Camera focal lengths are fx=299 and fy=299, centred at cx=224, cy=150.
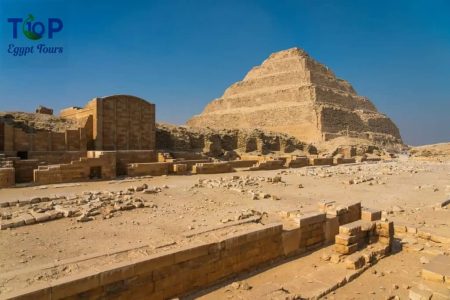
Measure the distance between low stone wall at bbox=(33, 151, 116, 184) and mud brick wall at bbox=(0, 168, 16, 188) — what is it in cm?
73

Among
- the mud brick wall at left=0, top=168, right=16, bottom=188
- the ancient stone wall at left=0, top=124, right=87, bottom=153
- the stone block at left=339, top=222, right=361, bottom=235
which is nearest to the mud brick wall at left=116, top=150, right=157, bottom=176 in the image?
the ancient stone wall at left=0, top=124, right=87, bottom=153

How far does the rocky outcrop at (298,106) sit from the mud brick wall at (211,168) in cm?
3129

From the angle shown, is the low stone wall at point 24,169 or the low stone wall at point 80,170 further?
the low stone wall at point 24,169

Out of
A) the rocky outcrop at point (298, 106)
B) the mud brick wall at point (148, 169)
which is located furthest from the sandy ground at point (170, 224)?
the rocky outcrop at point (298, 106)

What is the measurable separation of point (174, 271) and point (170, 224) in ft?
8.06

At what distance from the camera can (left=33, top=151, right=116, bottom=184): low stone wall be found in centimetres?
1158

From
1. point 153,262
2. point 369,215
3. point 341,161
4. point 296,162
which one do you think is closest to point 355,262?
point 369,215

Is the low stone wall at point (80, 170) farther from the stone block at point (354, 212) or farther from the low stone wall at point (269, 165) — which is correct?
the stone block at point (354, 212)

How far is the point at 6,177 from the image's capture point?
10812 mm

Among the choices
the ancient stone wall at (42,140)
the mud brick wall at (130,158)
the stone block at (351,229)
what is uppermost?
the ancient stone wall at (42,140)

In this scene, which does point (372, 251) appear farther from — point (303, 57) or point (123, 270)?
point (303, 57)

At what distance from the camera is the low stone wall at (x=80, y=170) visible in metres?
11.6

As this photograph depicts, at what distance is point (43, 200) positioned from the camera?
8156 millimetres

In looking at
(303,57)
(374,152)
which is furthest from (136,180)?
(303,57)
